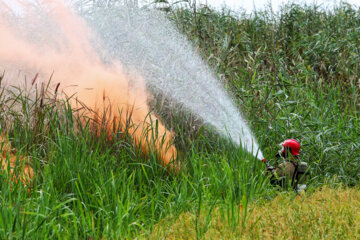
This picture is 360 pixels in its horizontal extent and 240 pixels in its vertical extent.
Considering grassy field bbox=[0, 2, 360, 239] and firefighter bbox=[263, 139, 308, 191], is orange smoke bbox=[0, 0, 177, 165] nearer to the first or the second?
grassy field bbox=[0, 2, 360, 239]

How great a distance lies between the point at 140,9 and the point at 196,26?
1.05 meters

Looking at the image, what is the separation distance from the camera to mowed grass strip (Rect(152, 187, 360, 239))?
111 inches

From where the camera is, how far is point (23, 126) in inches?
161

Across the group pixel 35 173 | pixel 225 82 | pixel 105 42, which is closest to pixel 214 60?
pixel 225 82

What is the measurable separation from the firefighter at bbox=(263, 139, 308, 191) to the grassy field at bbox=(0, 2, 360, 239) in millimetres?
117

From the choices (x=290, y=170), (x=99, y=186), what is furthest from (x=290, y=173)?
(x=99, y=186)

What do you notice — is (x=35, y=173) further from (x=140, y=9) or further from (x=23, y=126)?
(x=140, y=9)

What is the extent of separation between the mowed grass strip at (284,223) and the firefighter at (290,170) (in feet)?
1.28

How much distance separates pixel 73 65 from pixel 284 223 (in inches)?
131

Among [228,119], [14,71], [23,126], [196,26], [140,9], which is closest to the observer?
[23,126]

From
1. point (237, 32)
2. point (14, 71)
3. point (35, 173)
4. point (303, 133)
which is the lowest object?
point (35, 173)

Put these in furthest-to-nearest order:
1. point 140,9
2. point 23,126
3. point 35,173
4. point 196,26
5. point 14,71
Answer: point 196,26 < point 140,9 < point 14,71 < point 23,126 < point 35,173

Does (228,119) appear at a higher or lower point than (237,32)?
lower

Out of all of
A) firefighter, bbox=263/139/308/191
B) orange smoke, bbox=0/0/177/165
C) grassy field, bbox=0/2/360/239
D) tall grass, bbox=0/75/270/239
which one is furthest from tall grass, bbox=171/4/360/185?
orange smoke, bbox=0/0/177/165
